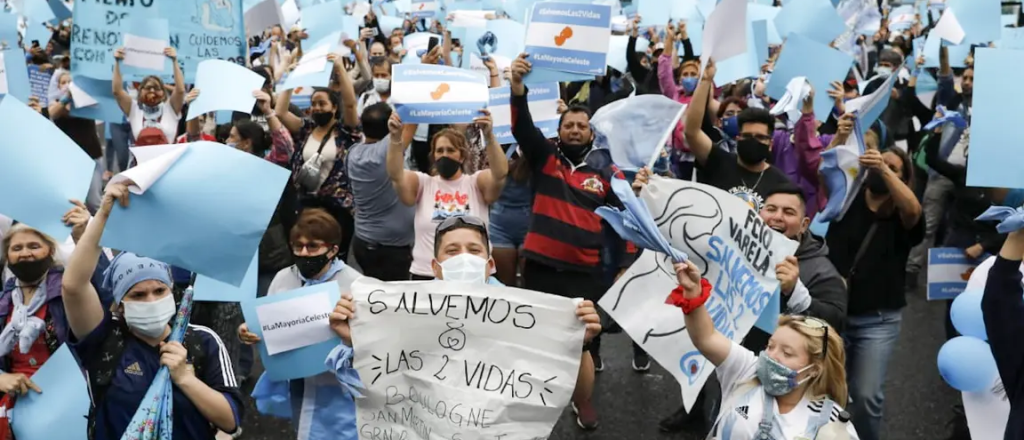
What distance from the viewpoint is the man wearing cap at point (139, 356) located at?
10.9 ft

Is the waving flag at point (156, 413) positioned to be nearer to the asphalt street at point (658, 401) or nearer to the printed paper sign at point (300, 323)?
the printed paper sign at point (300, 323)

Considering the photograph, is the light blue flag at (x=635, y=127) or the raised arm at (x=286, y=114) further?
the raised arm at (x=286, y=114)

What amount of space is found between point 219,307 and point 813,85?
3972mm

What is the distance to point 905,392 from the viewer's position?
6.27m

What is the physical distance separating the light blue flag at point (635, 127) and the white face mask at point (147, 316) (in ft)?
9.20

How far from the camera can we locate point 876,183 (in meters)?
5.04

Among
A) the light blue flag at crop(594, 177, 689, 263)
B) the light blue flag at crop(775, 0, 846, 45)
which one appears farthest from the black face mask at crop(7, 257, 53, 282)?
the light blue flag at crop(775, 0, 846, 45)

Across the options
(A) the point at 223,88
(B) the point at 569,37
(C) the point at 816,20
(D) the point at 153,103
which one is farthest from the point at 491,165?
(C) the point at 816,20

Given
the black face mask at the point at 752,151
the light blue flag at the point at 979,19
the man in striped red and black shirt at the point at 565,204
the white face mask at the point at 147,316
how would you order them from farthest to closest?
the light blue flag at the point at 979,19 < the man in striped red and black shirt at the point at 565,204 < the black face mask at the point at 752,151 < the white face mask at the point at 147,316

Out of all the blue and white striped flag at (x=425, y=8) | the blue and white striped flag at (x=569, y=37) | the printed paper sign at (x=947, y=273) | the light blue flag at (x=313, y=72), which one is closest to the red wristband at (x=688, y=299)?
the blue and white striped flag at (x=569, y=37)

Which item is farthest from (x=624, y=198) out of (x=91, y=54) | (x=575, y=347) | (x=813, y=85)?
(x=91, y=54)

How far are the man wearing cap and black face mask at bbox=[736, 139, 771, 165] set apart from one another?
2988mm

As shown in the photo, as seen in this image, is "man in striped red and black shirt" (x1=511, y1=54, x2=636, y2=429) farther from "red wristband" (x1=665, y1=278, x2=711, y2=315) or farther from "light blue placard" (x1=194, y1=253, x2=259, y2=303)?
"red wristband" (x1=665, y1=278, x2=711, y2=315)

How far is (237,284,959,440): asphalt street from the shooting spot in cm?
564
